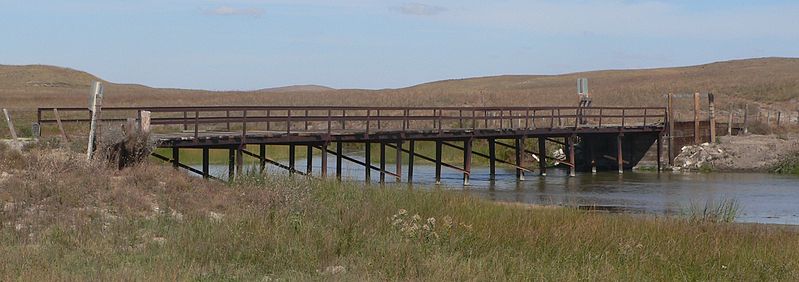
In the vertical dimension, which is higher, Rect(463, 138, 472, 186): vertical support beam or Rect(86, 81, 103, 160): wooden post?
Rect(86, 81, 103, 160): wooden post

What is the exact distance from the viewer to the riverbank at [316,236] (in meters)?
13.3

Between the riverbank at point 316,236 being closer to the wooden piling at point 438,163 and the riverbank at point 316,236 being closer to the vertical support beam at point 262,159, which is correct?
the vertical support beam at point 262,159

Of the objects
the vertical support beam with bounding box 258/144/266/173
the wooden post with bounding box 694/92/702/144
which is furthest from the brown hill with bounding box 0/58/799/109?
the vertical support beam with bounding box 258/144/266/173

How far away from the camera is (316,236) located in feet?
49.1

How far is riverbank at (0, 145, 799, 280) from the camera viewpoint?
43.6 feet

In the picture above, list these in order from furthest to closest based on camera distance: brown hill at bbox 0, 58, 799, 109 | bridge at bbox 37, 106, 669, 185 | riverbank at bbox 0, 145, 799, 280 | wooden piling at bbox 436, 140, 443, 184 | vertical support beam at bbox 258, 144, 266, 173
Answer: brown hill at bbox 0, 58, 799, 109 < wooden piling at bbox 436, 140, 443, 184 < bridge at bbox 37, 106, 669, 185 < vertical support beam at bbox 258, 144, 266, 173 < riverbank at bbox 0, 145, 799, 280

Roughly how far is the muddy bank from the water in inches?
59.3

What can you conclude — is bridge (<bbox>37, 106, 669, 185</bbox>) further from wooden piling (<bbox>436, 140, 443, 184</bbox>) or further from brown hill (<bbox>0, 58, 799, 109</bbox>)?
brown hill (<bbox>0, 58, 799, 109</bbox>)

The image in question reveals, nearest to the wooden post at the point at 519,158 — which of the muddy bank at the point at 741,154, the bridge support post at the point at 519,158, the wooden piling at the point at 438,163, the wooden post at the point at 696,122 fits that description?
the bridge support post at the point at 519,158

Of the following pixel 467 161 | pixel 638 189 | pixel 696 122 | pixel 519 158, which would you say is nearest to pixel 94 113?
pixel 467 161

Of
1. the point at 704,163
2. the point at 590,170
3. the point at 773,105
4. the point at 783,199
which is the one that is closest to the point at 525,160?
the point at 590,170

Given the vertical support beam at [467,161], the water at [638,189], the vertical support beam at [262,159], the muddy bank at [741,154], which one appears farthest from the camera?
the muddy bank at [741,154]

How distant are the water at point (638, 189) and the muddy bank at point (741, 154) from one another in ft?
4.95

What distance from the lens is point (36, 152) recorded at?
23.1 metres
